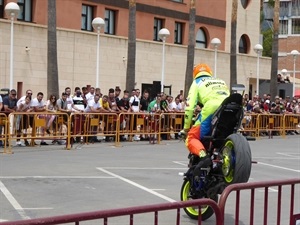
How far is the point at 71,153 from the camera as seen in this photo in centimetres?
1859

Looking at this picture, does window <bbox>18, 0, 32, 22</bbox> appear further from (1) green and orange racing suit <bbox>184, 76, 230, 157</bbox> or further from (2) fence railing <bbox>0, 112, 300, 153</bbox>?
(1) green and orange racing suit <bbox>184, 76, 230, 157</bbox>

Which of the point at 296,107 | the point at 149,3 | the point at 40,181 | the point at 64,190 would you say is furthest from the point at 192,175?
the point at 149,3

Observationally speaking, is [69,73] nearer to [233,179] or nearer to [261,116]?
[261,116]

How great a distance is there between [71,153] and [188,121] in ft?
30.9

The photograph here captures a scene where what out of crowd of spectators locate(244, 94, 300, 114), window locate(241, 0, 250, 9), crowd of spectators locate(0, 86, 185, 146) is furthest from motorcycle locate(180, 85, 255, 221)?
window locate(241, 0, 250, 9)

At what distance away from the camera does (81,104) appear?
22.2 metres

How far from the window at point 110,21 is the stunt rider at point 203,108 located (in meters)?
30.3

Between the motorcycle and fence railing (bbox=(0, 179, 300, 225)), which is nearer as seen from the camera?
fence railing (bbox=(0, 179, 300, 225))

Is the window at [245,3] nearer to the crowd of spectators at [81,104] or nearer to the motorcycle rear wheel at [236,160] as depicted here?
the crowd of spectators at [81,104]

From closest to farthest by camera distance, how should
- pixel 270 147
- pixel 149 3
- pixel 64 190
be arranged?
pixel 64 190, pixel 270 147, pixel 149 3

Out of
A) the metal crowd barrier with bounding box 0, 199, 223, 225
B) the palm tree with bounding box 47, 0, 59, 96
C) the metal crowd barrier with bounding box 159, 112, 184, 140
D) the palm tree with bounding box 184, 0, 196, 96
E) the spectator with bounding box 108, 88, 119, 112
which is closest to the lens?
the metal crowd barrier with bounding box 0, 199, 223, 225

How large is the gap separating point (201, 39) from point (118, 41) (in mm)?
13281

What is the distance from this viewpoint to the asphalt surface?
948 cm

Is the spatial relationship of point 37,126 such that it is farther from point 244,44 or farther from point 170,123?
point 244,44
